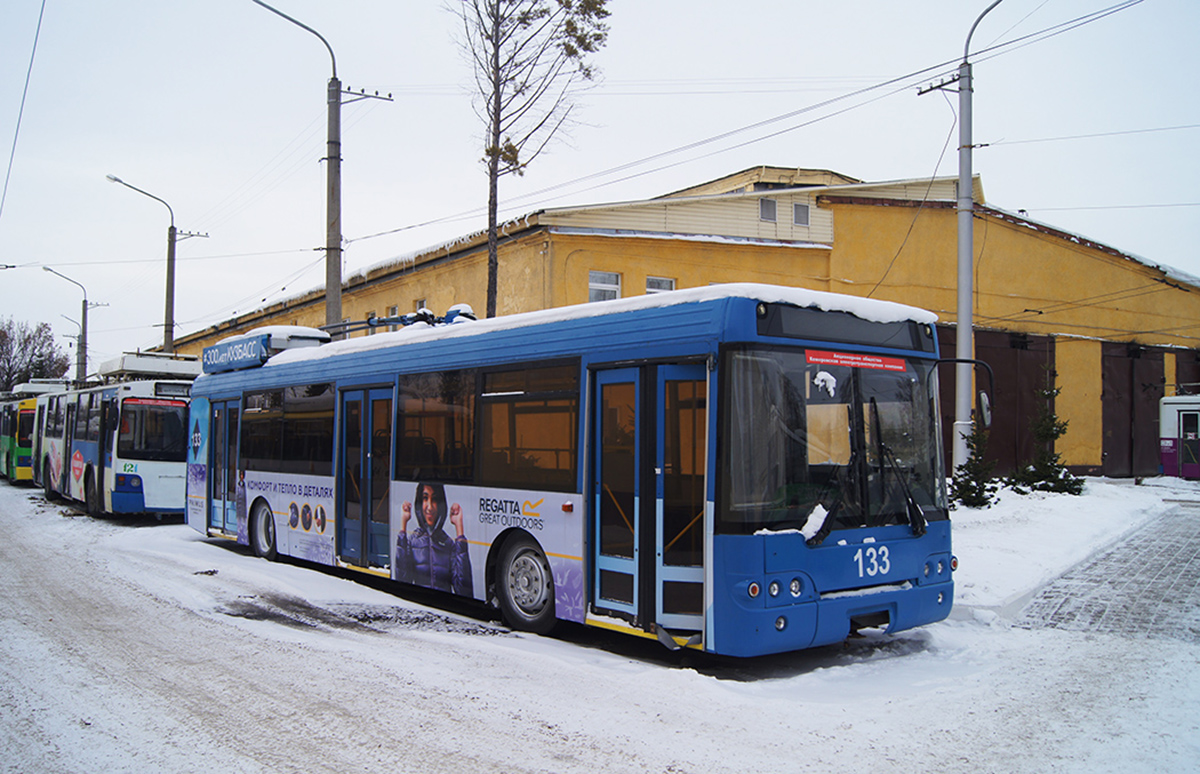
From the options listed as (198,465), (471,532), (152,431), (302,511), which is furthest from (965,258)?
(152,431)

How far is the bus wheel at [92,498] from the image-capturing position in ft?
65.2

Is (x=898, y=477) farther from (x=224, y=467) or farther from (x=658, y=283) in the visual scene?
(x=658, y=283)

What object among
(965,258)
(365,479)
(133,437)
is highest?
(965,258)

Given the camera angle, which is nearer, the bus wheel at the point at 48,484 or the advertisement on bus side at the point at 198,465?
the advertisement on bus side at the point at 198,465

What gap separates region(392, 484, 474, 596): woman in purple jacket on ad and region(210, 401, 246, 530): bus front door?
5400mm

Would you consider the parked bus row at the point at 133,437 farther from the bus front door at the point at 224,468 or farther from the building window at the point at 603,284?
the building window at the point at 603,284

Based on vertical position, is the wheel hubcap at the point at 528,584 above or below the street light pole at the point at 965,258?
below

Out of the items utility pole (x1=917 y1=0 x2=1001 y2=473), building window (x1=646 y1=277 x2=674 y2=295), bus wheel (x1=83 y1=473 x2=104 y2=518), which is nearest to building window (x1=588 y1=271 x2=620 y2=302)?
building window (x1=646 y1=277 x2=674 y2=295)

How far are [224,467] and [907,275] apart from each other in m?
19.2

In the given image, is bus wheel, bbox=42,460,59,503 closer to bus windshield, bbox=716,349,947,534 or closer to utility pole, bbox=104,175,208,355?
utility pole, bbox=104,175,208,355

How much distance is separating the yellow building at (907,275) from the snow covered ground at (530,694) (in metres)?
12.4

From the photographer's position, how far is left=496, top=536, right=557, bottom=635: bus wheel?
8.24 m

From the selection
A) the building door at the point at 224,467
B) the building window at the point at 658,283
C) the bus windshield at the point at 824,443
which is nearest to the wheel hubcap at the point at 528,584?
the bus windshield at the point at 824,443

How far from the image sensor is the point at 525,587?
28.1ft
